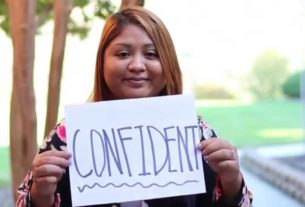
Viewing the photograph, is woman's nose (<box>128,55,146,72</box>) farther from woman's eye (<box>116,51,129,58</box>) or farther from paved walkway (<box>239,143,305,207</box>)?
paved walkway (<box>239,143,305,207</box>)

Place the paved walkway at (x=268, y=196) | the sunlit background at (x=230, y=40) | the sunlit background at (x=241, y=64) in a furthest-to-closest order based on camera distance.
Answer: the paved walkway at (x=268, y=196) → the sunlit background at (x=241, y=64) → the sunlit background at (x=230, y=40)

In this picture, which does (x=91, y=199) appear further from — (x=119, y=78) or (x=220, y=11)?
(x=220, y=11)

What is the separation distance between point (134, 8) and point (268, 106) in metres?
4.48

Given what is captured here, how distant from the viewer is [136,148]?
926 mm

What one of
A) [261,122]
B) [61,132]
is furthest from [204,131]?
[261,122]

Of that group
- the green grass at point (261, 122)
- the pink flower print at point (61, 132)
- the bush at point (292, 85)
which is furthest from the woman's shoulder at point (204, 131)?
the green grass at point (261, 122)

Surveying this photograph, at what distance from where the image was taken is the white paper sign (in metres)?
0.91

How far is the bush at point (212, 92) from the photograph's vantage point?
4.42m

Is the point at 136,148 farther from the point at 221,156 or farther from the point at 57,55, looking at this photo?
the point at 57,55

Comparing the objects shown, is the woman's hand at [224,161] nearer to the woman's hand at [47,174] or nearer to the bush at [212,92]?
the woman's hand at [47,174]

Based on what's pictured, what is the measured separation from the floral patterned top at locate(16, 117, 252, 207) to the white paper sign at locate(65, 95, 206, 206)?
3 centimetres

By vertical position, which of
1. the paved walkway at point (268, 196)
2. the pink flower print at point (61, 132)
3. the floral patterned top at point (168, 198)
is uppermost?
the pink flower print at point (61, 132)

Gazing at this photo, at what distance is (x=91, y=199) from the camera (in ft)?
2.97

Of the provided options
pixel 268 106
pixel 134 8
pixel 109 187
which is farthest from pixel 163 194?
pixel 268 106
